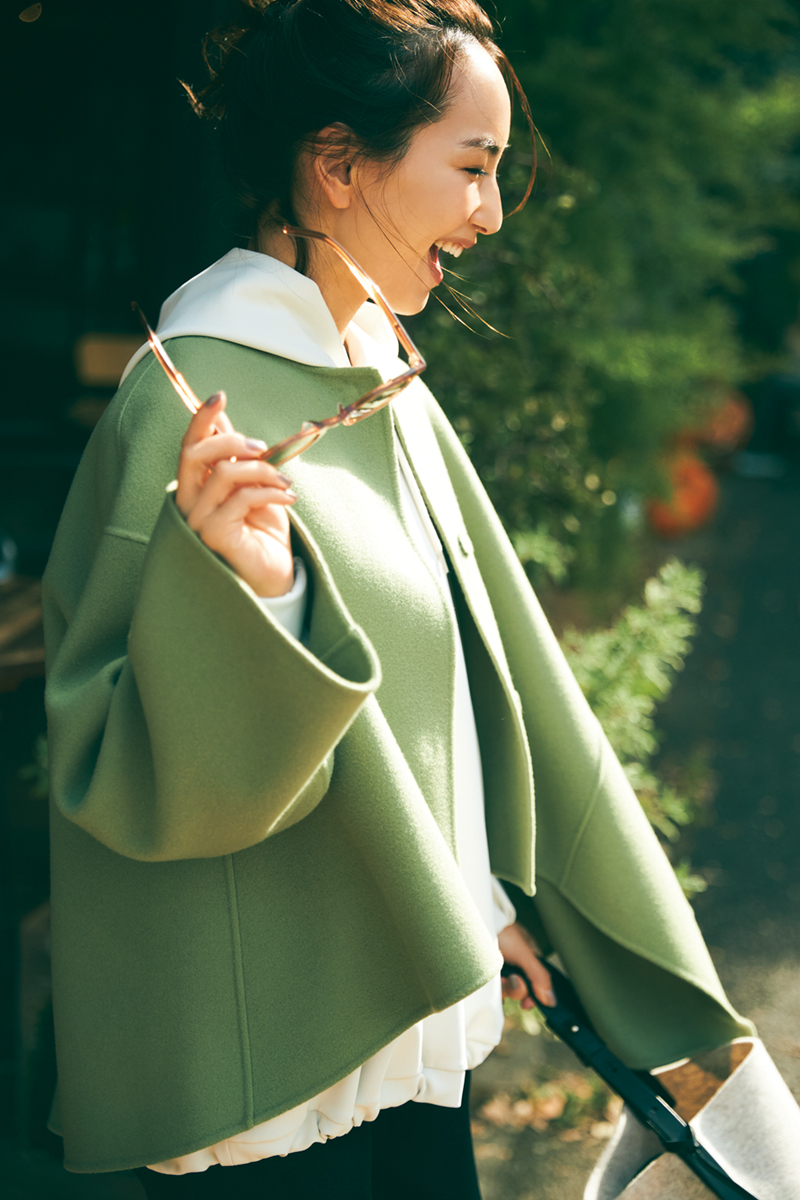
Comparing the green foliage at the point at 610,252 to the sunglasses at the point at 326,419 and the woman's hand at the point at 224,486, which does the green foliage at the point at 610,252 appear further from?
the woman's hand at the point at 224,486

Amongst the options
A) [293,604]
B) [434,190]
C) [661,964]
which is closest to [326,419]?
[293,604]

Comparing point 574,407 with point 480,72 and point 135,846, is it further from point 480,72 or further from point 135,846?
point 135,846

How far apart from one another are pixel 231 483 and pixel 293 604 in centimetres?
13

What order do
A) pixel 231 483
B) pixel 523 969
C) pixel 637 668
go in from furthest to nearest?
1. pixel 637 668
2. pixel 523 969
3. pixel 231 483

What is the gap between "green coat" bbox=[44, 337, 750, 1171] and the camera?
819 millimetres

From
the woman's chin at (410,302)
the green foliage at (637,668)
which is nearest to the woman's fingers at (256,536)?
the woman's chin at (410,302)

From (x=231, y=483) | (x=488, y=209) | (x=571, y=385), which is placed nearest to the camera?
(x=231, y=483)

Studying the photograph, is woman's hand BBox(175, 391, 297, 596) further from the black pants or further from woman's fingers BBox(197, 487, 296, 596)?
the black pants

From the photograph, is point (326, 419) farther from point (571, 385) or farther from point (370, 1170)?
point (571, 385)

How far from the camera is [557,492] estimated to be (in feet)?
9.53

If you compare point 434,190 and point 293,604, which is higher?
point 434,190

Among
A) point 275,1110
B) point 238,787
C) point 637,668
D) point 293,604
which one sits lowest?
point 637,668

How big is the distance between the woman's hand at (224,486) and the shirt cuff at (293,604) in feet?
0.13

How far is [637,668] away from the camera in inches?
102
